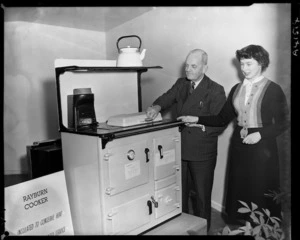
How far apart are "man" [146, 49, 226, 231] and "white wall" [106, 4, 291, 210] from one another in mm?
89

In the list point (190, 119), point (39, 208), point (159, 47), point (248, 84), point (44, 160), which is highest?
point (159, 47)

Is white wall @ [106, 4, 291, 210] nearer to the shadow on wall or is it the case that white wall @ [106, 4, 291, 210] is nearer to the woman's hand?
the woman's hand

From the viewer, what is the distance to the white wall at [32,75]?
2064 millimetres

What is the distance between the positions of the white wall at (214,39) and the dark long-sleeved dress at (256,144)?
88 mm

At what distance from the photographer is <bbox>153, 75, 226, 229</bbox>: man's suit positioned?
1926mm


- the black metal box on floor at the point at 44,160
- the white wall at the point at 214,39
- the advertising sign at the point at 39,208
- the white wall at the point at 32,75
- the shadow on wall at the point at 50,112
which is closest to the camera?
the advertising sign at the point at 39,208

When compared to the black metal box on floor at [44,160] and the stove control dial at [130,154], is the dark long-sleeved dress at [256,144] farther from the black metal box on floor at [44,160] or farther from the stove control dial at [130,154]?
the black metal box on floor at [44,160]

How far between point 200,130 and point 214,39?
1.94 feet

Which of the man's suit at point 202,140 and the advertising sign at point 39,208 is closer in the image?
the advertising sign at point 39,208

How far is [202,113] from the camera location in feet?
6.40

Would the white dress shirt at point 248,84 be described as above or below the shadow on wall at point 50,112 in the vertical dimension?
above

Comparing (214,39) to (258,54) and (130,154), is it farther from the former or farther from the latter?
(130,154)

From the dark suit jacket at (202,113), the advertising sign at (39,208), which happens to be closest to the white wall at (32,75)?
the advertising sign at (39,208)

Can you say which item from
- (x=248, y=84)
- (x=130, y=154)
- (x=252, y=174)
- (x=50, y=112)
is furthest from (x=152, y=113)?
(x=50, y=112)
